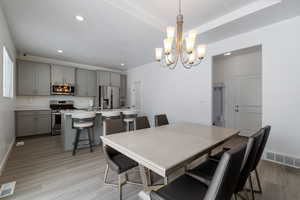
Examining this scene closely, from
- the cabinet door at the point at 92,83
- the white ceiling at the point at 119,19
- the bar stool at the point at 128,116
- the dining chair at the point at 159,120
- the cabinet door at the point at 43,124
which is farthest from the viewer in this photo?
the cabinet door at the point at 92,83

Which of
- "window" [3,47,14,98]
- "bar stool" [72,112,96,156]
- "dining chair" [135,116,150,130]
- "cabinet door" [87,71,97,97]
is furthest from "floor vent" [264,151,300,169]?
"cabinet door" [87,71,97,97]

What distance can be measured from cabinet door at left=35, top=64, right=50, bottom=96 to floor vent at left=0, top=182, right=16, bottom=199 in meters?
3.32

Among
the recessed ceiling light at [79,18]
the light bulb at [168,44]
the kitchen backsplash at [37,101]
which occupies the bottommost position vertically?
the kitchen backsplash at [37,101]

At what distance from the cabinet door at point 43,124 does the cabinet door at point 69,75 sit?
4.47ft

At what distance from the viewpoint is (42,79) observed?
4.35 metres

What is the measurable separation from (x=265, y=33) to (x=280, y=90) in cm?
116

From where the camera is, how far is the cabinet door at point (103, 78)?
546 cm

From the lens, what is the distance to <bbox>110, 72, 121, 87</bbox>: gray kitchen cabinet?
580cm

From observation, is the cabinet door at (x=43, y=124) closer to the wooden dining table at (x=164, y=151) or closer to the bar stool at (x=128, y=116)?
the bar stool at (x=128, y=116)

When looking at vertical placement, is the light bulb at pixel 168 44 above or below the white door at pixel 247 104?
above

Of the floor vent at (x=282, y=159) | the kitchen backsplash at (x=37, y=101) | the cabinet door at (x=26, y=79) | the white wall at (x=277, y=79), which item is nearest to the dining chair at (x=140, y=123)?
the white wall at (x=277, y=79)

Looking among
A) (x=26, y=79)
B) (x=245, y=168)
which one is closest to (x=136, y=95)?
(x=26, y=79)

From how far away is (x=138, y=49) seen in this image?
3.80 metres

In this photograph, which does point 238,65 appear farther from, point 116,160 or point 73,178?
point 73,178
